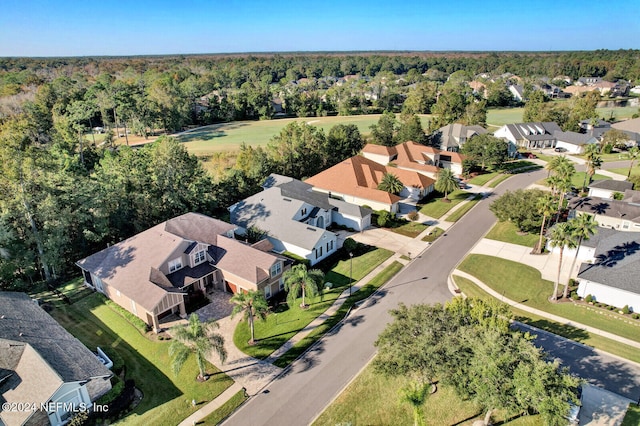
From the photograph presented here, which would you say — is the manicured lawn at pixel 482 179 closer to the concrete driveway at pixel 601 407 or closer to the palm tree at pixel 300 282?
the palm tree at pixel 300 282

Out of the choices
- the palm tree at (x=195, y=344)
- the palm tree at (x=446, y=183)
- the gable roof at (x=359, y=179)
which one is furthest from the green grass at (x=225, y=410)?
the palm tree at (x=446, y=183)

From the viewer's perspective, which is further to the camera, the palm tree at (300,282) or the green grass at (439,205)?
the green grass at (439,205)

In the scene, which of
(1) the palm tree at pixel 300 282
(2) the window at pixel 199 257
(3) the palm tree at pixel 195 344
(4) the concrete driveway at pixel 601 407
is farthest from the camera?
(2) the window at pixel 199 257

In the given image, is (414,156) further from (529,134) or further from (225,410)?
(225,410)

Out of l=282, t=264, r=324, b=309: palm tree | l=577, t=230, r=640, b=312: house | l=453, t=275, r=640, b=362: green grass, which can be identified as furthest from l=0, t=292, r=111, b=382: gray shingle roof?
l=577, t=230, r=640, b=312: house

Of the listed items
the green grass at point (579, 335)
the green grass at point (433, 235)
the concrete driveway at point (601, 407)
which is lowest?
the concrete driveway at point (601, 407)

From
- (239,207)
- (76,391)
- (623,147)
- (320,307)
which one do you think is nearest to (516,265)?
(320,307)

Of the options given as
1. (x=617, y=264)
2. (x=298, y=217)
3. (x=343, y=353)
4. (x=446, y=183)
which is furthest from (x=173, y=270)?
(x=446, y=183)

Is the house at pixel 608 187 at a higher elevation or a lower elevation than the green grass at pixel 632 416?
higher
